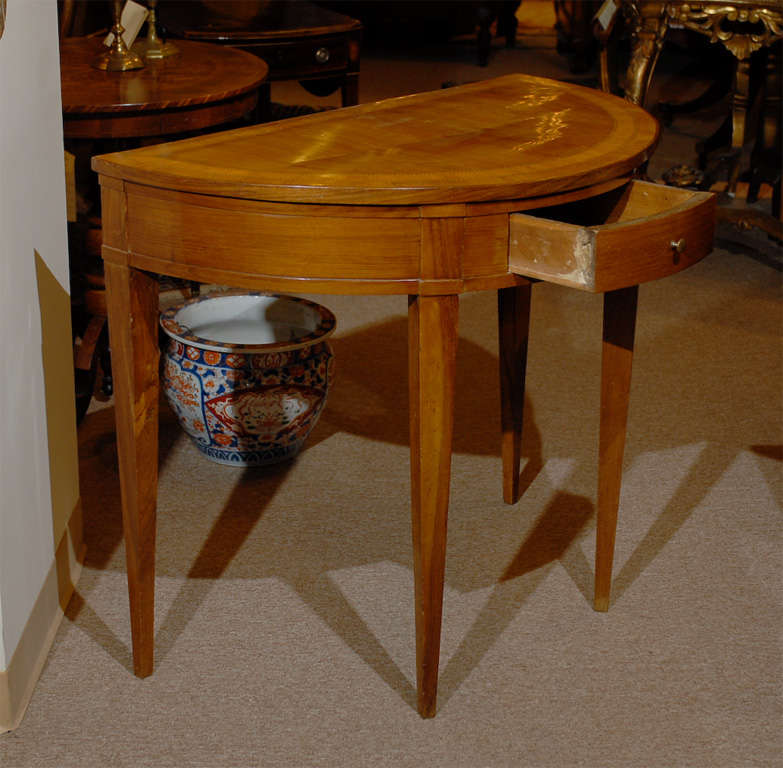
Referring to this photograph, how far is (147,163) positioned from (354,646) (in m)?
0.73

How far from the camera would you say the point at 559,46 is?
255 inches

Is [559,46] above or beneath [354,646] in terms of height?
above

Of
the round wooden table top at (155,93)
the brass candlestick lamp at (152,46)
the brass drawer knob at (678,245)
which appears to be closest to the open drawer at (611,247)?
the brass drawer knob at (678,245)

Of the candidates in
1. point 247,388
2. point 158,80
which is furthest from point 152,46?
point 247,388

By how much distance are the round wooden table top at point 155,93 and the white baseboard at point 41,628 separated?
668 mm

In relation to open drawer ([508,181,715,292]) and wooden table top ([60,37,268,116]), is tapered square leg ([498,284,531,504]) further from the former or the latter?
wooden table top ([60,37,268,116])

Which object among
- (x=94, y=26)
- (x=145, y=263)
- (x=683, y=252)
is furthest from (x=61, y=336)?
(x=94, y=26)

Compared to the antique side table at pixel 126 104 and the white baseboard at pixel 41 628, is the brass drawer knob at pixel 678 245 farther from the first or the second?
the antique side table at pixel 126 104

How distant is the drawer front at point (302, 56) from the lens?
2824mm

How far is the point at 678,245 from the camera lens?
1330mm

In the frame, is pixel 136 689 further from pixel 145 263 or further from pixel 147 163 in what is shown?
pixel 147 163

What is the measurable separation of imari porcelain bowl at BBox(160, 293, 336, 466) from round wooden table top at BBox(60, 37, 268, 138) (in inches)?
13.7

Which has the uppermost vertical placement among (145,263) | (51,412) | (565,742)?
(145,263)

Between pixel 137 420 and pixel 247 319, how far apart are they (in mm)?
841
